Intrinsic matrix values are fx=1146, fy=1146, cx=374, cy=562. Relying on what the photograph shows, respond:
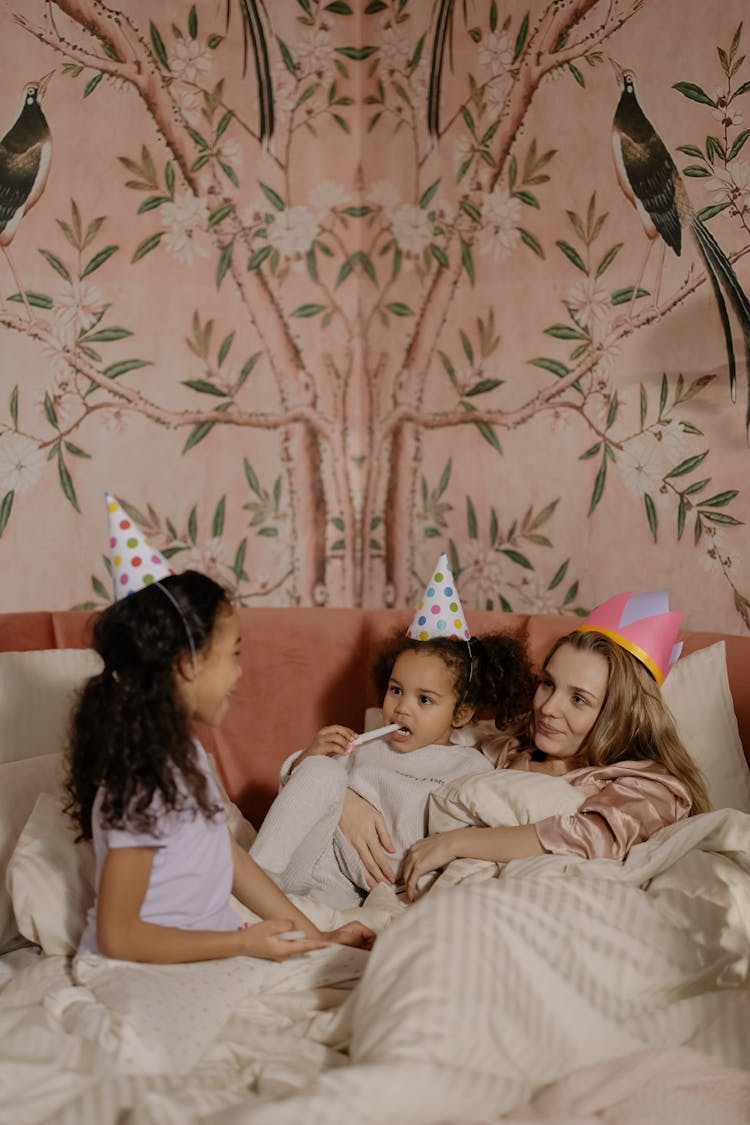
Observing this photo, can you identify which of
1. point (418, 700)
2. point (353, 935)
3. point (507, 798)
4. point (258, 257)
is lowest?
point (353, 935)

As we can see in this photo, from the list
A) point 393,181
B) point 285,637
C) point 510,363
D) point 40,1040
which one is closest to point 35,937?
point 40,1040

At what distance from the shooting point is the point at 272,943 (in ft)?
4.55

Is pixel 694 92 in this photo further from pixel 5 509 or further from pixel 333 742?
pixel 5 509

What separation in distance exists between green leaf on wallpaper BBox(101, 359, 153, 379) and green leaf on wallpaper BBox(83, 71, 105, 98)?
1.76 feet

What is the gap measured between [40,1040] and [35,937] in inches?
11.1

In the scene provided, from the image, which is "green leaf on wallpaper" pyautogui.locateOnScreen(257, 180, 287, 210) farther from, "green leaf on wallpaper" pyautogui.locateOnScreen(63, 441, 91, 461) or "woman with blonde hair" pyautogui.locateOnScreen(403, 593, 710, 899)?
"woman with blonde hair" pyautogui.locateOnScreen(403, 593, 710, 899)

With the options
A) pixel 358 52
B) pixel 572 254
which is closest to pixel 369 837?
pixel 572 254

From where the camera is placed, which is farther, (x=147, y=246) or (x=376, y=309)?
(x=376, y=309)

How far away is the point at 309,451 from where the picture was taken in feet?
8.86

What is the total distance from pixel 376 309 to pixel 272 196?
0.35 m

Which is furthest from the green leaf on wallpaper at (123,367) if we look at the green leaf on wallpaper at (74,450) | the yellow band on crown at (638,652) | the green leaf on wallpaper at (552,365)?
the yellow band on crown at (638,652)

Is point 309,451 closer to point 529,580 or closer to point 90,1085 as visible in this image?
point 529,580

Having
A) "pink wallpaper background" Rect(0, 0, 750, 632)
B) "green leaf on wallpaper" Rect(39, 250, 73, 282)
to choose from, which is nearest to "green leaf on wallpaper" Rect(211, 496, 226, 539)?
"pink wallpaper background" Rect(0, 0, 750, 632)

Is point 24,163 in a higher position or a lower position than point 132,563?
higher
